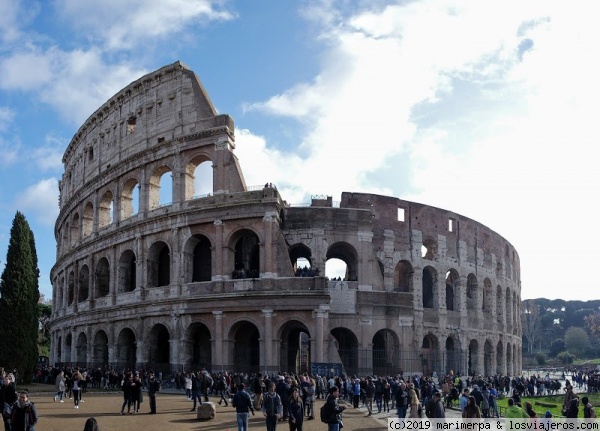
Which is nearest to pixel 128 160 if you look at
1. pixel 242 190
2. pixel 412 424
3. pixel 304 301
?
pixel 242 190

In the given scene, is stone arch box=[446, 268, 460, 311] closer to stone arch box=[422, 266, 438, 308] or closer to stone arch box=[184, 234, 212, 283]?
stone arch box=[422, 266, 438, 308]

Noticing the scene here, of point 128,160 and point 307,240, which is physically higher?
point 128,160

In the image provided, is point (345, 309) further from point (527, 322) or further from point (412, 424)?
point (527, 322)

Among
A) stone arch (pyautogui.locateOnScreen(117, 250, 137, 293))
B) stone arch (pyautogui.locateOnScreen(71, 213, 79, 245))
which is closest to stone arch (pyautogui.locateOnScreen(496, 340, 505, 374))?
stone arch (pyautogui.locateOnScreen(117, 250, 137, 293))

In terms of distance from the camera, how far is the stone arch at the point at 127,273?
36969 mm

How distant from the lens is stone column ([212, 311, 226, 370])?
104ft

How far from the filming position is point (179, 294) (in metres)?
33.1

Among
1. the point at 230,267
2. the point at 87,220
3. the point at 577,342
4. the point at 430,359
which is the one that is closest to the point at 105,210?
the point at 87,220

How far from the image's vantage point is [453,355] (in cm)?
3800

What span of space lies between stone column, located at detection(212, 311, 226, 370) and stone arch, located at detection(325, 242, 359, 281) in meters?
6.48

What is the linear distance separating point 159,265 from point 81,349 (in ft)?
27.6

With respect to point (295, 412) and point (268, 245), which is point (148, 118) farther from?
point (295, 412)

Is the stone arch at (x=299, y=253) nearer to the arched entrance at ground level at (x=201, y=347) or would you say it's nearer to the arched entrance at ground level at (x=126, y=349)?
the arched entrance at ground level at (x=201, y=347)

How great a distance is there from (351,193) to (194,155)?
8.70 m
